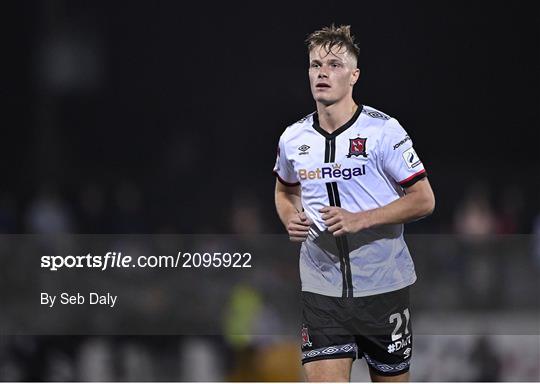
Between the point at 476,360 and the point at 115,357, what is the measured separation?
A: 9.24 feet

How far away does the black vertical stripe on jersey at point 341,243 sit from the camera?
5680mm

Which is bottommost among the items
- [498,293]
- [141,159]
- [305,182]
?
[498,293]

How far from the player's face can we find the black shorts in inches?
41.2

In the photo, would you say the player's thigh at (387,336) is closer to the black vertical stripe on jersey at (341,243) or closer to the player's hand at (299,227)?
the black vertical stripe on jersey at (341,243)

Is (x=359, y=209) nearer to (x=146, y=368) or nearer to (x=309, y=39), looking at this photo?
(x=309, y=39)

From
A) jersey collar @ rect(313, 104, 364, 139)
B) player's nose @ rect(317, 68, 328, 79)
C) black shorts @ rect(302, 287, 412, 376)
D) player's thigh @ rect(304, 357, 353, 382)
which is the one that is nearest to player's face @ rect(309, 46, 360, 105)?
player's nose @ rect(317, 68, 328, 79)

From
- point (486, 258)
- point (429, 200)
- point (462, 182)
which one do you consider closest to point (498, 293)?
point (486, 258)

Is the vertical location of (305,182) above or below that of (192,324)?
above

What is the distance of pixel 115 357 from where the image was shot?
8352 mm

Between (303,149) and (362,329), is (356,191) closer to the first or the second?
(303,149)

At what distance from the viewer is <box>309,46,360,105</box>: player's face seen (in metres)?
5.75

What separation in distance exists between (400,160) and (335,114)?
0.43 metres

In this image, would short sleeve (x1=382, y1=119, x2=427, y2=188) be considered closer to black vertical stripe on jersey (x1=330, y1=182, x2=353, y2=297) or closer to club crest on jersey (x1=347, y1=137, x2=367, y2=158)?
club crest on jersey (x1=347, y1=137, x2=367, y2=158)
